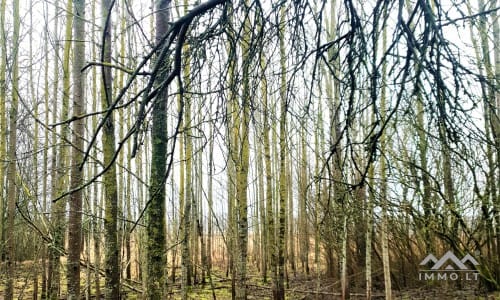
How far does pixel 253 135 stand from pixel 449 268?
4.23m

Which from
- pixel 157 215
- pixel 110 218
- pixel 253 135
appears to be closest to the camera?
pixel 157 215

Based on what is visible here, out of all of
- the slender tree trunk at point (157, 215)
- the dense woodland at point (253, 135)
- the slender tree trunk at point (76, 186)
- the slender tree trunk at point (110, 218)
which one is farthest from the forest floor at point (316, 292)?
the slender tree trunk at point (157, 215)

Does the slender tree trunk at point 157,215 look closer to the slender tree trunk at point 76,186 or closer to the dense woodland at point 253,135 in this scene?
the dense woodland at point 253,135

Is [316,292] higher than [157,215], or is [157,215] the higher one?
[157,215]

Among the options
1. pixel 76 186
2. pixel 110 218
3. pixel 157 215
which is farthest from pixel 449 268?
pixel 157 215

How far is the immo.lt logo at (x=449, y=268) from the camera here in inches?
256

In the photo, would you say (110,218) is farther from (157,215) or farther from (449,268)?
(449,268)

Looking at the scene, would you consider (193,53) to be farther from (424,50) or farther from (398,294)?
(398,294)

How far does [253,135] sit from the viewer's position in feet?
24.4

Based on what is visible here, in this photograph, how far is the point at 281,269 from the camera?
6.52 m

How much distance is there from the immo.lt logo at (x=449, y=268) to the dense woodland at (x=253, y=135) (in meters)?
0.13

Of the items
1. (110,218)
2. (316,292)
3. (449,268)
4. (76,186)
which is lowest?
(316,292)

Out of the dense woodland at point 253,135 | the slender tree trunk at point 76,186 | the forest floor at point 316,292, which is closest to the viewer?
the dense woodland at point 253,135

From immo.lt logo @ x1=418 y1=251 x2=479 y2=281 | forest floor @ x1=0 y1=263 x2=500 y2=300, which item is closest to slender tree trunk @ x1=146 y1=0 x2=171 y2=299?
forest floor @ x1=0 y1=263 x2=500 y2=300
